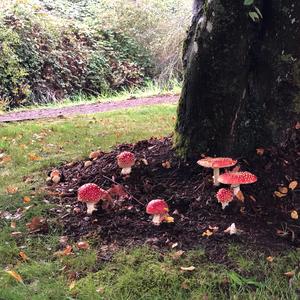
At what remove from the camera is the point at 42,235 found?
4328 millimetres

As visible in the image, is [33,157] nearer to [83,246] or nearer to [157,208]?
[83,246]

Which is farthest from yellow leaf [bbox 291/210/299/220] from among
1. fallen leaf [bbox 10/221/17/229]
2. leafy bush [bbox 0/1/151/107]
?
leafy bush [bbox 0/1/151/107]

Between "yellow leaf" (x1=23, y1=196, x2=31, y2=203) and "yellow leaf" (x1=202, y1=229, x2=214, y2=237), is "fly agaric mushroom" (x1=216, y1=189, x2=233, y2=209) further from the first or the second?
"yellow leaf" (x1=23, y1=196, x2=31, y2=203)

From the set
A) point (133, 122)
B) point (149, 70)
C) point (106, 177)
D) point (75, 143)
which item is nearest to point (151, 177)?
point (106, 177)

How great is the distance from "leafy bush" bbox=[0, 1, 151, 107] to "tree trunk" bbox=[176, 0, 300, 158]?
35.7 ft

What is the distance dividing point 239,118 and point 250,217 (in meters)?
1.00

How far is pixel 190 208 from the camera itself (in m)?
4.33

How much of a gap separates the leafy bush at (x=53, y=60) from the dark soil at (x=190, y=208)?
33.9 ft

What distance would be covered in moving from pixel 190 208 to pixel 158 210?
39 cm

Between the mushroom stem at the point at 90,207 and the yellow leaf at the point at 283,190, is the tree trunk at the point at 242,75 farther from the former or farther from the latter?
the mushroom stem at the point at 90,207

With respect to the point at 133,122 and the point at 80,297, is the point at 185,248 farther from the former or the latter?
the point at 133,122

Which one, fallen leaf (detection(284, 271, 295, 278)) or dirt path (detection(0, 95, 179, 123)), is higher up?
fallen leaf (detection(284, 271, 295, 278))

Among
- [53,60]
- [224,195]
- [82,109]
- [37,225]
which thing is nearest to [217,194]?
[224,195]

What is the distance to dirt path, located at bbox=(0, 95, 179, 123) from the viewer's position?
430 inches
